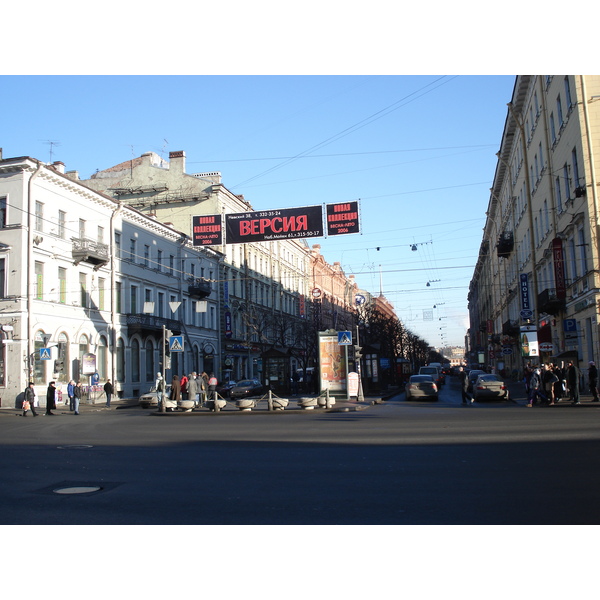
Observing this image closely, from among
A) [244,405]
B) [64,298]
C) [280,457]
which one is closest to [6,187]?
[64,298]

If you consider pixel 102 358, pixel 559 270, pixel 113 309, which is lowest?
pixel 102 358

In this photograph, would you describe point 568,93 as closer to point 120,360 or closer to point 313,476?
point 313,476

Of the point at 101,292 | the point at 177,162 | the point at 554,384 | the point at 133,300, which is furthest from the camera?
the point at 177,162

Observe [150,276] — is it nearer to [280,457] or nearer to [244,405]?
[244,405]

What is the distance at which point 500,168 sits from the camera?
194ft

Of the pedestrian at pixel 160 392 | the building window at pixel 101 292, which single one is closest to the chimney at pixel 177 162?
the building window at pixel 101 292

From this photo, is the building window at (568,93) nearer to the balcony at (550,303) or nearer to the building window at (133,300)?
the balcony at (550,303)

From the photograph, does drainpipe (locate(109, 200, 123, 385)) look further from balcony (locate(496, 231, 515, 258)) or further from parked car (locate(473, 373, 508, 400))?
balcony (locate(496, 231, 515, 258))

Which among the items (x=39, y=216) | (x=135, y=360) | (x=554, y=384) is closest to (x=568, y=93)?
(x=554, y=384)

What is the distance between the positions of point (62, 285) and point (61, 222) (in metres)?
3.96

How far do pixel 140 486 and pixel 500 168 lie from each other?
183 ft

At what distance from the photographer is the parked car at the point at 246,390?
44.8m

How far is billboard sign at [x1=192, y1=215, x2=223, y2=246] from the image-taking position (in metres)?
25.7

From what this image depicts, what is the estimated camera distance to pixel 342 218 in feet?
77.6
